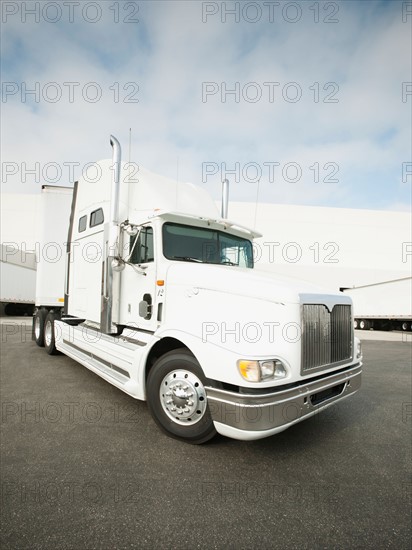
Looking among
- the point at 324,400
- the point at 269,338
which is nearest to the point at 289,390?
the point at 269,338

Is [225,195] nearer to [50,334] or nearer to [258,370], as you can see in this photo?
[258,370]

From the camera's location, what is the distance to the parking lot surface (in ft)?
6.82

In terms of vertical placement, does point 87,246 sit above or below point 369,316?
above

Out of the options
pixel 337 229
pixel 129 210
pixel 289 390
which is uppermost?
pixel 337 229

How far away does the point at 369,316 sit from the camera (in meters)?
21.5

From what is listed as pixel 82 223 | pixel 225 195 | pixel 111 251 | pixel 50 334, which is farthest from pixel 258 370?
pixel 50 334

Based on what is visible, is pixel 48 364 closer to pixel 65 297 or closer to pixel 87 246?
pixel 65 297

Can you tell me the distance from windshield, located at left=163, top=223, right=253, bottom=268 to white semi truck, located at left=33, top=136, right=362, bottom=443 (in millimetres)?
15

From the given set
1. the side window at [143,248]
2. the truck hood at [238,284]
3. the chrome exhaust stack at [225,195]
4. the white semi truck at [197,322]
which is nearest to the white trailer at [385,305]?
the chrome exhaust stack at [225,195]

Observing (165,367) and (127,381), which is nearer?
(165,367)

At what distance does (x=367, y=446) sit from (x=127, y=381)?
→ 2767 mm

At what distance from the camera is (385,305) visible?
2033 cm

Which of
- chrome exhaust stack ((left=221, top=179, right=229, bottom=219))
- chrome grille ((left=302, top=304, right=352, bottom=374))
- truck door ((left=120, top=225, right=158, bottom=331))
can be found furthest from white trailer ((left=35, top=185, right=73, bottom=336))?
chrome grille ((left=302, top=304, right=352, bottom=374))

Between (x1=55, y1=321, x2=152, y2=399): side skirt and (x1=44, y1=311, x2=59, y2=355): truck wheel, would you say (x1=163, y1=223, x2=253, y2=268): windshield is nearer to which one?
(x1=55, y1=321, x2=152, y2=399): side skirt
